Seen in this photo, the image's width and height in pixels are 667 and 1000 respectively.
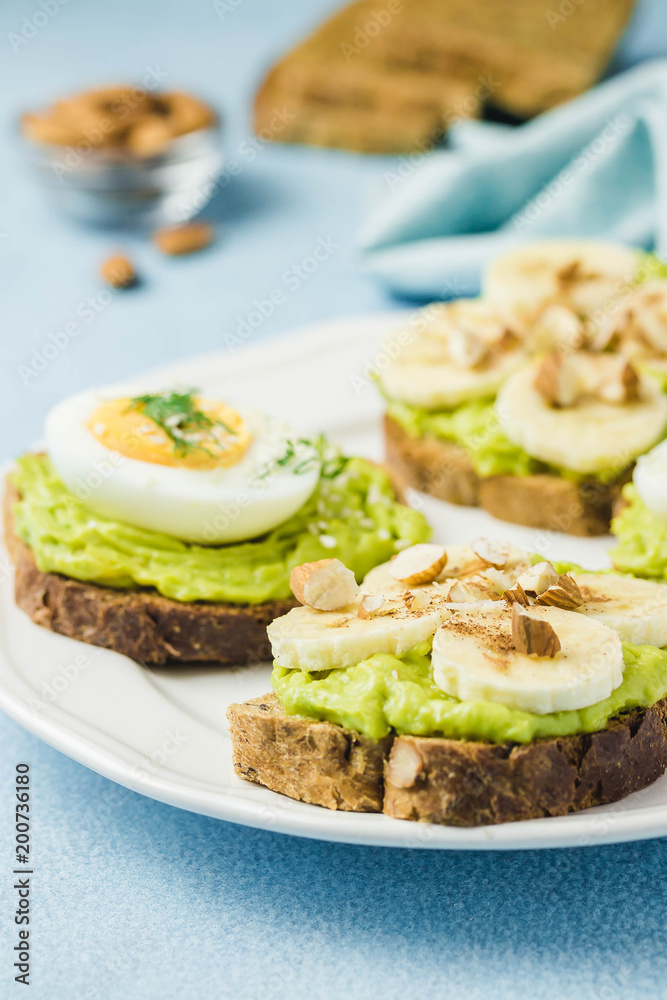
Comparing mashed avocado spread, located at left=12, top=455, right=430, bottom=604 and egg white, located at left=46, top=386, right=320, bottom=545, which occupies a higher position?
egg white, located at left=46, top=386, right=320, bottom=545

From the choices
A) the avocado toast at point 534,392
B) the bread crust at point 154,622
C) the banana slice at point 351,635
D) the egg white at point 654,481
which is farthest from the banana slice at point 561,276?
the banana slice at point 351,635

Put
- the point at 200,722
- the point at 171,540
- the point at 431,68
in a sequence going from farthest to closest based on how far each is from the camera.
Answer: the point at 431,68 < the point at 171,540 < the point at 200,722

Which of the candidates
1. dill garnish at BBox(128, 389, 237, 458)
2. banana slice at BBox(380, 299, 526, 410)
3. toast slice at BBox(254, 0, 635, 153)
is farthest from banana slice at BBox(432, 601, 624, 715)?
toast slice at BBox(254, 0, 635, 153)

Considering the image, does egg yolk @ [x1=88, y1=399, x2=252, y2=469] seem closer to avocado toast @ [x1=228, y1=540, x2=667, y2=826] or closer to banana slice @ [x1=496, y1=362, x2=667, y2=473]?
avocado toast @ [x1=228, y1=540, x2=667, y2=826]

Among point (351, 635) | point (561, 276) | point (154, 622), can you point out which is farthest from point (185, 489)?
point (561, 276)


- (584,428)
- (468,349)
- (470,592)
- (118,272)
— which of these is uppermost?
(470,592)

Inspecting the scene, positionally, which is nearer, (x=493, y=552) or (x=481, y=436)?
(x=493, y=552)

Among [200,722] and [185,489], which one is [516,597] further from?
[185,489]
